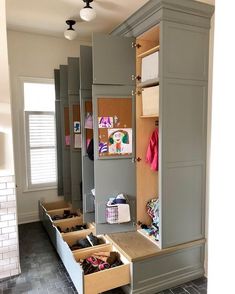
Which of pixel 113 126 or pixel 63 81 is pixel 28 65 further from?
pixel 113 126

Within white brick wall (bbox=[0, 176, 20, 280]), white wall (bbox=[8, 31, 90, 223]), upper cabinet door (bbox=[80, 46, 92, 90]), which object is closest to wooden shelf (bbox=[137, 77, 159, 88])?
upper cabinet door (bbox=[80, 46, 92, 90])

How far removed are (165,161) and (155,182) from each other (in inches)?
23.7

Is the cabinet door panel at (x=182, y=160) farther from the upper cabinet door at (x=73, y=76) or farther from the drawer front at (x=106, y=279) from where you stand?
the upper cabinet door at (x=73, y=76)

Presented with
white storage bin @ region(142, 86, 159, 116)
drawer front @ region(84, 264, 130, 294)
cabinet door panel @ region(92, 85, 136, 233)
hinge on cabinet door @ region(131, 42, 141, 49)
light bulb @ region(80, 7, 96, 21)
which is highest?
light bulb @ region(80, 7, 96, 21)

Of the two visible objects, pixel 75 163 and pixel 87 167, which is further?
pixel 75 163

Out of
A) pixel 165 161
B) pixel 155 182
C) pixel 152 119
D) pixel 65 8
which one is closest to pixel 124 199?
pixel 155 182

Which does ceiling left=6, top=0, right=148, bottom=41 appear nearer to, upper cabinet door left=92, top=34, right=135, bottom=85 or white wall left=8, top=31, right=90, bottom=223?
white wall left=8, top=31, right=90, bottom=223

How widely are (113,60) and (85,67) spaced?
1.43 feet

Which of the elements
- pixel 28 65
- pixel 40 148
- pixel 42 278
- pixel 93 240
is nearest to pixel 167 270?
pixel 93 240

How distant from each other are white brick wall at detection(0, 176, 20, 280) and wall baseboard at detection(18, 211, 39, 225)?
4.40 ft

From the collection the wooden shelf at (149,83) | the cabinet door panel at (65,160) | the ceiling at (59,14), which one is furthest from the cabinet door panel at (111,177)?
the cabinet door panel at (65,160)

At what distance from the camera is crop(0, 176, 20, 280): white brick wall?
93.1 inches

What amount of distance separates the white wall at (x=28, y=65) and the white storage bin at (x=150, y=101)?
185 cm

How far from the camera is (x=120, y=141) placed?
2.58 meters
